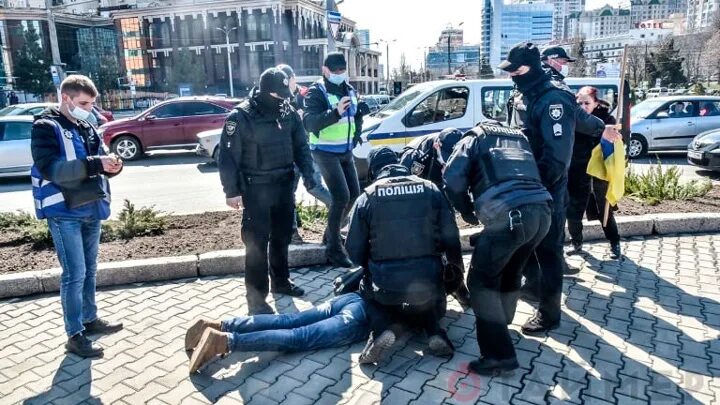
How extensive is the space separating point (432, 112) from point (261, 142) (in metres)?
5.93

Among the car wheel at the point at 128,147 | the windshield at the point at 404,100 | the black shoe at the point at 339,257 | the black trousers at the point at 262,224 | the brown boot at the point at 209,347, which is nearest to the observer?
the brown boot at the point at 209,347

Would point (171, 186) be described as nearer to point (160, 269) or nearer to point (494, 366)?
point (160, 269)

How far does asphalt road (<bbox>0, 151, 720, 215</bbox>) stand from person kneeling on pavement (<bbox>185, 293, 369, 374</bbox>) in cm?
410

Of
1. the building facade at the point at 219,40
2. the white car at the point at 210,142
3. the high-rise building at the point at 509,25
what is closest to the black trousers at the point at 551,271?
the white car at the point at 210,142

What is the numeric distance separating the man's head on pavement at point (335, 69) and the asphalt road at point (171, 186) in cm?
273

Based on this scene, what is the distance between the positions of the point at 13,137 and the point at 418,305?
1149 centimetres

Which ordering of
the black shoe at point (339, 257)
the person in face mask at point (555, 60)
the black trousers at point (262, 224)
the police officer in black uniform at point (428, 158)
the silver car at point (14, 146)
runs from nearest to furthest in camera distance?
the police officer in black uniform at point (428, 158) → the black trousers at point (262, 224) → the person in face mask at point (555, 60) → the black shoe at point (339, 257) → the silver car at point (14, 146)

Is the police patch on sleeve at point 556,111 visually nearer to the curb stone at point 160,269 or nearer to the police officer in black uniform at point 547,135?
the police officer in black uniform at point 547,135

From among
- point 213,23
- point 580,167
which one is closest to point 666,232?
point 580,167

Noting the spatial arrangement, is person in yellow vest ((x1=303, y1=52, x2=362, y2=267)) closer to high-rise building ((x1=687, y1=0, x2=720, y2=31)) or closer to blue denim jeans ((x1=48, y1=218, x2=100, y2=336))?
blue denim jeans ((x1=48, y1=218, x2=100, y2=336))

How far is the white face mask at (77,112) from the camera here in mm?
3523

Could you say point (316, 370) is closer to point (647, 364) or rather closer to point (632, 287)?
point (647, 364)

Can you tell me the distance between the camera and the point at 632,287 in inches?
183

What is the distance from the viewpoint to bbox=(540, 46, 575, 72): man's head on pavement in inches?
182
